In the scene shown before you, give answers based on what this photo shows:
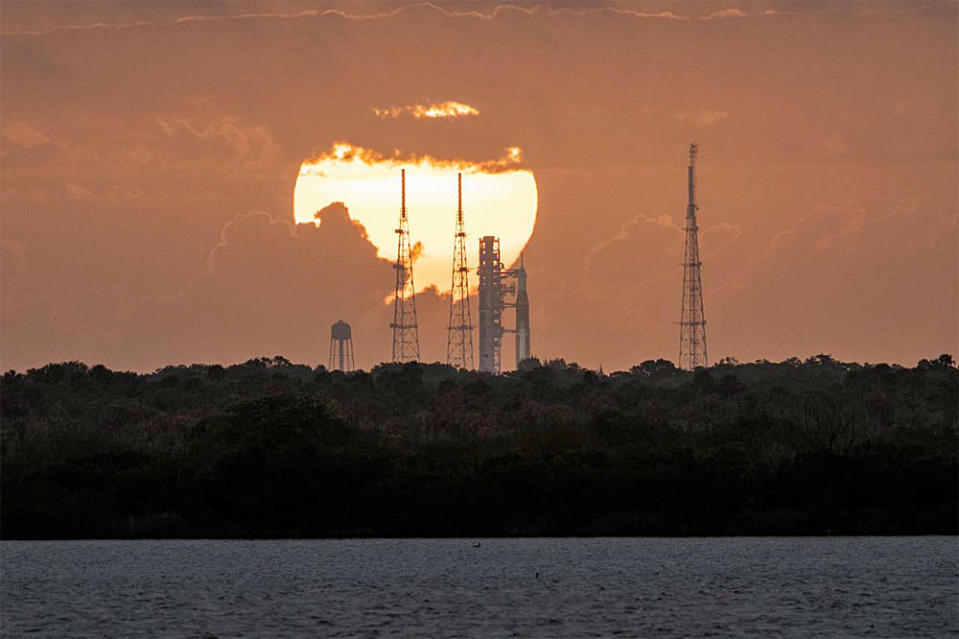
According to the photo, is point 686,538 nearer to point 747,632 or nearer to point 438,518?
point 438,518

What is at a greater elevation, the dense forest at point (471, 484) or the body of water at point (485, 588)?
the dense forest at point (471, 484)

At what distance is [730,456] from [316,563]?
28.4m

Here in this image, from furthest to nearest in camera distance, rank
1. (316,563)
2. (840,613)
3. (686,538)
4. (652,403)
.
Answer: (652,403)
(686,538)
(316,563)
(840,613)

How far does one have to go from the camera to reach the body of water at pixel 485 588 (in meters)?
67.6

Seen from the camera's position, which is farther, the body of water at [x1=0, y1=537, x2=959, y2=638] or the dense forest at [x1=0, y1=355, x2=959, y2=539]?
the dense forest at [x1=0, y1=355, x2=959, y2=539]

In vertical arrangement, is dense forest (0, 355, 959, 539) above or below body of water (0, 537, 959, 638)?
above

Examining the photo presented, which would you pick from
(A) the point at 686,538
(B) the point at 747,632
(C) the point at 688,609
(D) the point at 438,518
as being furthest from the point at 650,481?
(B) the point at 747,632

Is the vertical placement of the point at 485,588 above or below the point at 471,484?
below

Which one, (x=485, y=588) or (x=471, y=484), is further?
(x=471, y=484)

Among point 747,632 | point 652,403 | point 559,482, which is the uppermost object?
point 652,403

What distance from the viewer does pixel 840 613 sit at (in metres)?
71.5

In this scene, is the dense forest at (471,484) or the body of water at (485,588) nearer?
the body of water at (485,588)

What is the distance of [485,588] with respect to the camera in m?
82.6

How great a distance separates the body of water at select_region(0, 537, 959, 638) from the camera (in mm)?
67625
